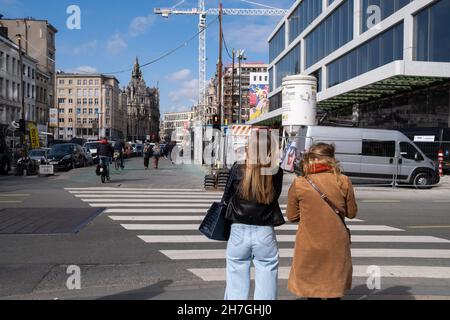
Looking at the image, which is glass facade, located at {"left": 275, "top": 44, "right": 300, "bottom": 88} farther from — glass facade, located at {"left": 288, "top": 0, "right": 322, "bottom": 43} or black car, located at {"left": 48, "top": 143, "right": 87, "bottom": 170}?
black car, located at {"left": 48, "top": 143, "right": 87, "bottom": 170}

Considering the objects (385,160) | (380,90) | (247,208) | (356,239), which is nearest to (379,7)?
(380,90)

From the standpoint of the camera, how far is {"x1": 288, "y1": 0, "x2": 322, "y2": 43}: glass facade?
45.4 m

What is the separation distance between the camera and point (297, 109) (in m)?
25.8

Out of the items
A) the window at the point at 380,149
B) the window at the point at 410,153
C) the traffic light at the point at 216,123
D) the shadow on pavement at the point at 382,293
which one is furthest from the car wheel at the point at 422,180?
the shadow on pavement at the point at 382,293

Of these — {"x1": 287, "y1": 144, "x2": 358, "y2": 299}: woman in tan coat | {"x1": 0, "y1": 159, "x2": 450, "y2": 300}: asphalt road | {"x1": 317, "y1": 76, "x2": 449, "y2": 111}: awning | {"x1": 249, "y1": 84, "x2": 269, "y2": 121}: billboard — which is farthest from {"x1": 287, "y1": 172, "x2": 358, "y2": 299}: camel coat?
{"x1": 249, "y1": 84, "x2": 269, "y2": 121}: billboard

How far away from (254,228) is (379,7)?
108 feet

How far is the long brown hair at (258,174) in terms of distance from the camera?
4.02 metres

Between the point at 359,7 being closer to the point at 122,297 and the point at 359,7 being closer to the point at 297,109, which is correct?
the point at 297,109

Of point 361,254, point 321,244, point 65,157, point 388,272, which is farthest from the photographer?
point 65,157

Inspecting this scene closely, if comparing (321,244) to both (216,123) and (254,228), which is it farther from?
(216,123)

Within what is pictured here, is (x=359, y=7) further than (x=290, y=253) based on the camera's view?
Yes

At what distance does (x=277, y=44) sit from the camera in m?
62.8

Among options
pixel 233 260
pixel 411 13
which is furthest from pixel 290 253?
pixel 411 13
